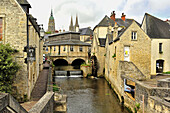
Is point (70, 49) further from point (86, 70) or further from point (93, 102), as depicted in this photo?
point (93, 102)

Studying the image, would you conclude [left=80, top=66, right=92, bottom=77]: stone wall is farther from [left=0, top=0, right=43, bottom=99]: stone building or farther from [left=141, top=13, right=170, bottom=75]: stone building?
[left=0, top=0, right=43, bottom=99]: stone building

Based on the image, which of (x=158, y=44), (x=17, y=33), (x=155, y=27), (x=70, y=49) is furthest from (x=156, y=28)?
(x=70, y=49)

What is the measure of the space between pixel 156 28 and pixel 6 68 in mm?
19497

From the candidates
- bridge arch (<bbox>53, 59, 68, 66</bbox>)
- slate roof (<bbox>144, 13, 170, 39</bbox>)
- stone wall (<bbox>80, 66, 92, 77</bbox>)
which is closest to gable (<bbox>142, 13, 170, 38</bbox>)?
slate roof (<bbox>144, 13, 170, 39</bbox>)

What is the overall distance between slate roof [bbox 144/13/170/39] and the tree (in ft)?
57.4

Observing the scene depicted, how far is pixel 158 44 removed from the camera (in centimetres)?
1948

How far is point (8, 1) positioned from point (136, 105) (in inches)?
420

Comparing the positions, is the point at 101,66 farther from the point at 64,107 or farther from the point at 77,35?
the point at 64,107

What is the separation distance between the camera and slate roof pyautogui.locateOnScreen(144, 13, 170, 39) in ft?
64.8

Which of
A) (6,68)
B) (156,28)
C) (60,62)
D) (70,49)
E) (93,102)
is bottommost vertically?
(93,102)

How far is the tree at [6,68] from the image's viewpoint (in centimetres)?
784

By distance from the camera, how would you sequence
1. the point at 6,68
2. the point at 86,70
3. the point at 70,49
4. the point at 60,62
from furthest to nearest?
the point at 60,62
the point at 70,49
the point at 86,70
the point at 6,68

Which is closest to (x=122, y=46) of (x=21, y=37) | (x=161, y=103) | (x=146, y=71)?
(x=146, y=71)

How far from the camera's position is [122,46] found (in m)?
15.8
